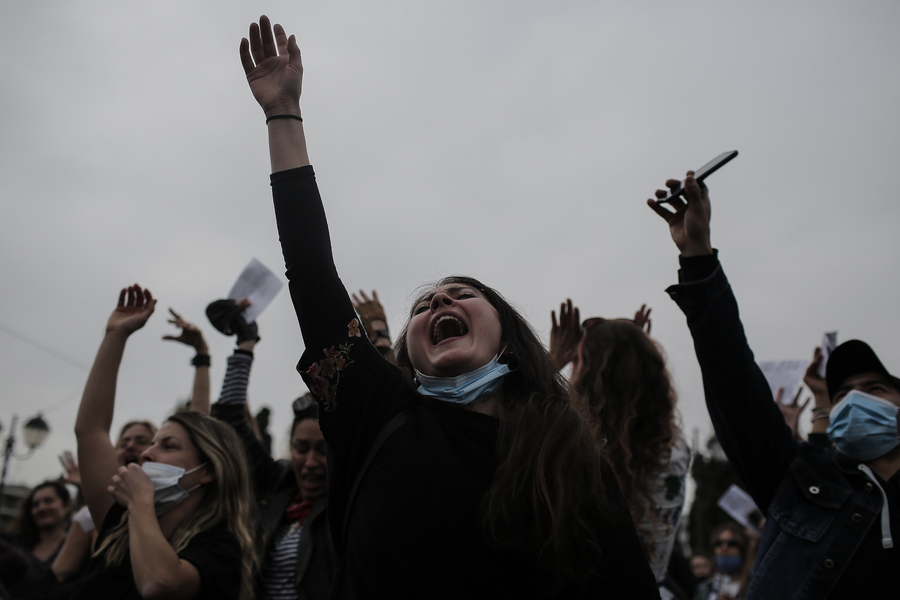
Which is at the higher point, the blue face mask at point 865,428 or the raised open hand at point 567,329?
the raised open hand at point 567,329

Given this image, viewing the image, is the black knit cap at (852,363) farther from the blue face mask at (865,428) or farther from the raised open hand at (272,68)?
Answer: the raised open hand at (272,68)

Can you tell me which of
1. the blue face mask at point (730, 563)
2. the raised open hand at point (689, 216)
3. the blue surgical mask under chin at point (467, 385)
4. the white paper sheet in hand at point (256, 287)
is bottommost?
the blue face mask at point (730, 563)

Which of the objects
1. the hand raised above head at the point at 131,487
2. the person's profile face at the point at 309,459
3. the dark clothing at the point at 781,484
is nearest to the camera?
the dark clothing at the point at 781,484

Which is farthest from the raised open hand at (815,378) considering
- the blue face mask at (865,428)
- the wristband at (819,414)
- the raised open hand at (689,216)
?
the raised open hand at (689,216)

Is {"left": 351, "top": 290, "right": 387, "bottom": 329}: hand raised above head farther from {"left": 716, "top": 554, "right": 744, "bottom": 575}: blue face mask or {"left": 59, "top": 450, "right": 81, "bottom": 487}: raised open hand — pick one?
{"left": 716, "top": 554, "right": 744, "bottom": 575}: blue face mask

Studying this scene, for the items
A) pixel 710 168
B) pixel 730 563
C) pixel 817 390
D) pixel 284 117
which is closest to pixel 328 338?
pixel 284 117

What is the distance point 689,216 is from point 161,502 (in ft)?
8.61

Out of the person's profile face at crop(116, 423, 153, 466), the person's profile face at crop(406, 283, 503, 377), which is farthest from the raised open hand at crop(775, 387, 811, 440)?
the person's profile face at crop(116, 423, 153, 466)

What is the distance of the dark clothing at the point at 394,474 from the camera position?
6.13 ft

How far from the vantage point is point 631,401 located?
3477mm

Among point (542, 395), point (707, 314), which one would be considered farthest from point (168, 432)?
point (707, 314)

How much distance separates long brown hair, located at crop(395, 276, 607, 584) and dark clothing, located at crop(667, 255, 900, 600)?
0.98 m

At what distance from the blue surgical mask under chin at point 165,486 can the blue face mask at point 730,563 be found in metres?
7.53

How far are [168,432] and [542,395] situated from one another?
2160 mm
